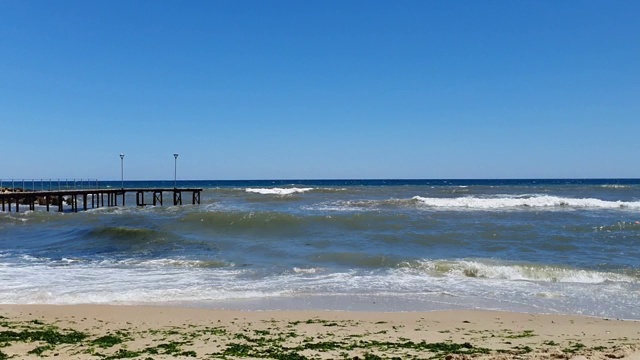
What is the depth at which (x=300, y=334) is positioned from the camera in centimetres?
748

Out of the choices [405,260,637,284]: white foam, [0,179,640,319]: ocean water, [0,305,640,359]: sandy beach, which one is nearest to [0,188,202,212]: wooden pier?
[0,179,640,319]: ocean water

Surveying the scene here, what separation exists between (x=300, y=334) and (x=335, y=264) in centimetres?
699

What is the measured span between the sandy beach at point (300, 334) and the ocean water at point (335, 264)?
791 mm

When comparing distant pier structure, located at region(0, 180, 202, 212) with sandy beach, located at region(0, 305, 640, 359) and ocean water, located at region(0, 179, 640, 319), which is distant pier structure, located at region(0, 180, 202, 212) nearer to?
ocean water, located at region(0, 179, 640, 319)

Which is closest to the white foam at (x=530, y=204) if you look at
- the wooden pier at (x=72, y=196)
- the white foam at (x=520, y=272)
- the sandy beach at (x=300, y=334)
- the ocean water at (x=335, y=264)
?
the ocean water at (x=335, y=264)

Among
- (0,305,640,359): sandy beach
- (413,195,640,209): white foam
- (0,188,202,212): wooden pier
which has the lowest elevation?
(0,305,640,359): sandy beach

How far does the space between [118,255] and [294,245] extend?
5695 millimetres

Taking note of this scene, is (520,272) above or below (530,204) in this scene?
below

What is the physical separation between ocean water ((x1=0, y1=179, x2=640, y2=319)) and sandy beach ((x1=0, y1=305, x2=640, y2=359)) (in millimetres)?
791

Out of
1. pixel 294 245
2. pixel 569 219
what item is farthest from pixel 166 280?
pixel 569 219

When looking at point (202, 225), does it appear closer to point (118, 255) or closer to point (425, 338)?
point (118, 255)

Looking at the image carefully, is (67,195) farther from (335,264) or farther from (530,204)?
(530,204)

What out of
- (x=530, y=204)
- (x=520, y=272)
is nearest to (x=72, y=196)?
(x=530, y=204)

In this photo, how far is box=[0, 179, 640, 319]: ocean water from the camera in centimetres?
1025
